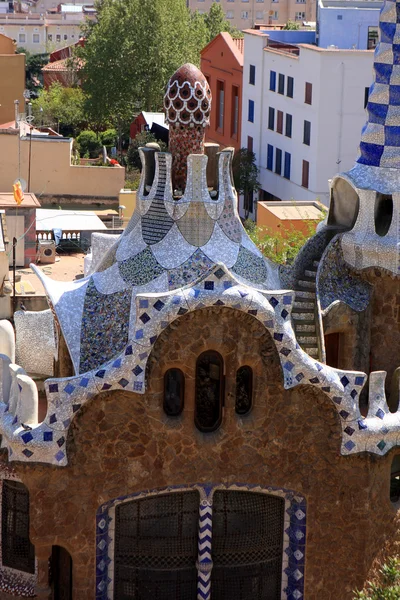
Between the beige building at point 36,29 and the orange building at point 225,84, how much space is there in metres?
52.0

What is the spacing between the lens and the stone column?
46.3 ft

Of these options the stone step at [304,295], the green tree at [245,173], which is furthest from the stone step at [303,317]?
the green tree at [245,173]

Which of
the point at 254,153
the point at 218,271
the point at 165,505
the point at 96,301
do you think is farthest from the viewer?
the point at 254,153

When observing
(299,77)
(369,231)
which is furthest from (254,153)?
(369,231)

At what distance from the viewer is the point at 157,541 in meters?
14.6

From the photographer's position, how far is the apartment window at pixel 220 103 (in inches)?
2314

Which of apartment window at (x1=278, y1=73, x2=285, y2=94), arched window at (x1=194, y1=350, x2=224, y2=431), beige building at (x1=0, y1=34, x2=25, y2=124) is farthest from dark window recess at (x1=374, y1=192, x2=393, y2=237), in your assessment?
beige building at (x1=0, y1=34, x2=25, y2=124)

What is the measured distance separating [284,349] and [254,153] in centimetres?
4069

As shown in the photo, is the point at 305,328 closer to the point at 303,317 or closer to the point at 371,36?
the point at 303,317

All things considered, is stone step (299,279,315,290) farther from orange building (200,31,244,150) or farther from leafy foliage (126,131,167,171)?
orange building (200,31,244,150)

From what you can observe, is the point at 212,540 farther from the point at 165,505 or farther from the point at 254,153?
the point at 254,153

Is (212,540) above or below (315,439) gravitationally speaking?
below

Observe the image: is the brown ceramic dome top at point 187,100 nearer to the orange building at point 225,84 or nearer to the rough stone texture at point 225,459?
the rough stone texture at point 225,459

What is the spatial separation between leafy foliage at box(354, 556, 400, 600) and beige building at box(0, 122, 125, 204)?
2911cm
